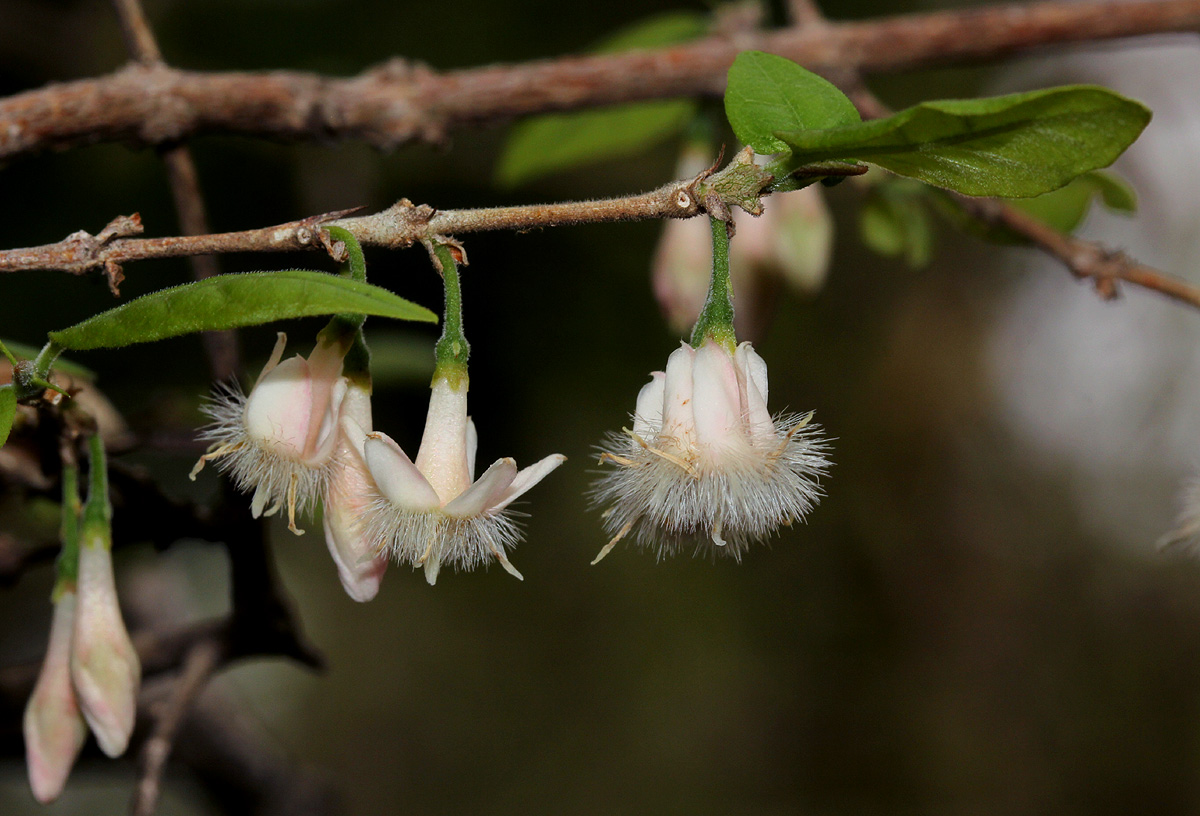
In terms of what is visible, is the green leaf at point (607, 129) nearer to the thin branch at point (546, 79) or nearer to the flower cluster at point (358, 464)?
the thin branch at point (546, 79)

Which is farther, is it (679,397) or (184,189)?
(184,189)

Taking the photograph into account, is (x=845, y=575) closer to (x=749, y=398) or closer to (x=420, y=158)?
(x=420, y=158)

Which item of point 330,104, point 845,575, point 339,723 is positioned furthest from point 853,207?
point 339,723

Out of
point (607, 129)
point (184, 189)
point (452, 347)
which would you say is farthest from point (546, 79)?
point (452, 347)


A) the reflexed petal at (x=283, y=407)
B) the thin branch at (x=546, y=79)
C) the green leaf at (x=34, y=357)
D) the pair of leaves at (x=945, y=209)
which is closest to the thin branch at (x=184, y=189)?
the thin branch at (x=546, y=79)

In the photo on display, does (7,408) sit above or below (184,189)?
below

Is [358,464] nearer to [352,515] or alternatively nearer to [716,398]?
[352,515]
